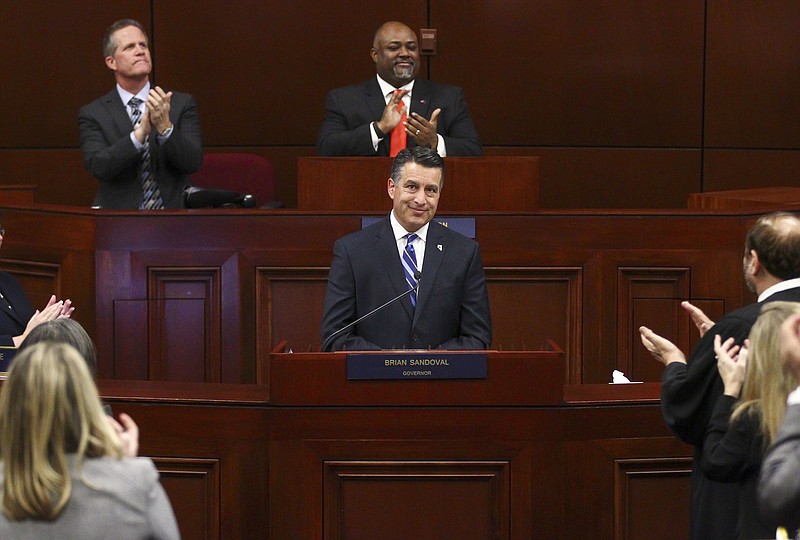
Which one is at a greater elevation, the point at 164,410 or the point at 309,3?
the point at 309,3

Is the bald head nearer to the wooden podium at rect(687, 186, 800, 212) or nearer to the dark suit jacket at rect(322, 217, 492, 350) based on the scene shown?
the wooden podium at rect(687, 186, 800, 212)

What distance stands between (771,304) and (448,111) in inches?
123

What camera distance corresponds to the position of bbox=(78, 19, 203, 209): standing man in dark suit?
5.14 meters

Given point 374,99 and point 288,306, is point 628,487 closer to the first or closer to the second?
point 288,306

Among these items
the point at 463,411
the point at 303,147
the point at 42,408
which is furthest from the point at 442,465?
the point at 303,147

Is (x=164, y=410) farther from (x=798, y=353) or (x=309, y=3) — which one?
(x=309, y=3)

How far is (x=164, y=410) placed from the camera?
336cm

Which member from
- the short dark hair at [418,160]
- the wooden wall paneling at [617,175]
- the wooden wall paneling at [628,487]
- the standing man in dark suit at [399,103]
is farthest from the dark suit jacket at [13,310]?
the wooden wall paneling at [617,175]

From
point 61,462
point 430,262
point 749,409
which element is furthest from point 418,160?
point 61,462

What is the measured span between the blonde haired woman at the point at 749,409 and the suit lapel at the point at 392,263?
129 centimetres

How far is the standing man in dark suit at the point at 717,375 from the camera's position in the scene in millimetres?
2941

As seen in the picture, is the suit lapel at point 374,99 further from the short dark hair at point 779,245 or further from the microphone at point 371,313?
the short dark hair at point 779,245

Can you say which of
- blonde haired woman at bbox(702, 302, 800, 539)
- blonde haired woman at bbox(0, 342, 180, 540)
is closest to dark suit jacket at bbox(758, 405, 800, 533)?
blonde haired woman at bbox(702, 302, 800, 539)

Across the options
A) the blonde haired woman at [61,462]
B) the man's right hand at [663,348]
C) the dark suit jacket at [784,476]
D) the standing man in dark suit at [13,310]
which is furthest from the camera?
the standing man in dark suit at [13,310]
